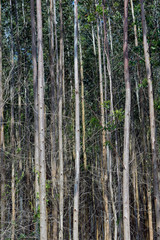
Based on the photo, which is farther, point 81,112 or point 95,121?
point 81,112

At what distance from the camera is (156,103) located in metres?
12.1

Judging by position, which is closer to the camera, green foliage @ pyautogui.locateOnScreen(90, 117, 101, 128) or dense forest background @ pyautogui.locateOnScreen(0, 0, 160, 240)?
green foliage @ pyautogui.locateOnScreen(90, 117, 101, 128)

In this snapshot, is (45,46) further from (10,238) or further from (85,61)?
(10,238)

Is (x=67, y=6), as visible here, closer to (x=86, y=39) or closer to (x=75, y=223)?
(x=86, y=39)

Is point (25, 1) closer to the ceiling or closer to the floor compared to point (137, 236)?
closer to the ceiling

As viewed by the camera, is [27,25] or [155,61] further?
[27,25]

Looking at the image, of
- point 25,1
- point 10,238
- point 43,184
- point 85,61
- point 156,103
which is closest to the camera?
point 43,184

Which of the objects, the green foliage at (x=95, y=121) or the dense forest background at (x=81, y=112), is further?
the dense forest background at (x=81, y=112)

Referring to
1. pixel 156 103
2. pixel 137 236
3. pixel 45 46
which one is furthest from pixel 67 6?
pixel 137 236

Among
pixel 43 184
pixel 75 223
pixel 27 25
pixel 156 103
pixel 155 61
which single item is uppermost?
pixel 27 25

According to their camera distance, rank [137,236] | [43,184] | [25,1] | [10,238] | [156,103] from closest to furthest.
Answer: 1. [43,184]
2. [10,238]
3. [156,103]
4. [137,236]
5. [25,1]

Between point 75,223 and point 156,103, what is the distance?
5.18m

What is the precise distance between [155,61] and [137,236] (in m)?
7.97

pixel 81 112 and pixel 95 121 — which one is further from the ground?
pixel 81 112
